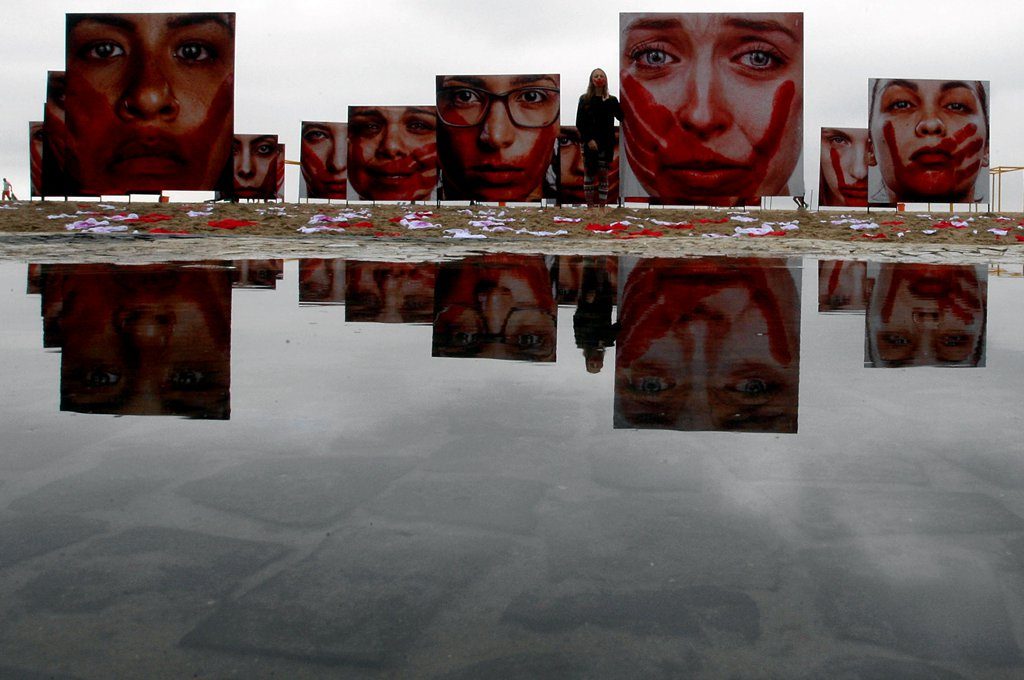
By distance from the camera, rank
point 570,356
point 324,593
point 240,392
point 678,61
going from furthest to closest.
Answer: point 678,61, point 570,356, point 240,392, point 324,593

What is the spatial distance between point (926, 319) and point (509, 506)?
317 centimetres

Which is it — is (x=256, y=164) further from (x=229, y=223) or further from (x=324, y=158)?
(x=229, y=223)

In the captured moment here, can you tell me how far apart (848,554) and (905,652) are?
286mm

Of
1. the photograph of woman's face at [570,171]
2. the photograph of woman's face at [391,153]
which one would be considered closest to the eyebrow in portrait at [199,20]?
the photograph of woman's face at [391,153]

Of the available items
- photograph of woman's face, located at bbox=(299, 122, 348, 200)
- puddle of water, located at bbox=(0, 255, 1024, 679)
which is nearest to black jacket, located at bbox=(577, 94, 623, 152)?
puddle of water, located at bbox=(0, 255, 1024, 679)

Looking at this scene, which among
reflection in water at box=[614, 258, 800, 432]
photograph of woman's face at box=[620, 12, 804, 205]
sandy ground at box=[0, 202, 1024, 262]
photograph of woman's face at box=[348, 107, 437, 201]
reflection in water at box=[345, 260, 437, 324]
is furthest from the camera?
photograph of woman's face at box=[348, 107, 437, 201]

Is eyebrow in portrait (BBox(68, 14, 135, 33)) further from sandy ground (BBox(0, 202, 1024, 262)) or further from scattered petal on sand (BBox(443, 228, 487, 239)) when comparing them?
scattered petal on sand (BBox(443, 228, 487, 239))

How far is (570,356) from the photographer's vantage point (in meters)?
3.15

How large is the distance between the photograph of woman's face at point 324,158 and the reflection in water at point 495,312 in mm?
22552

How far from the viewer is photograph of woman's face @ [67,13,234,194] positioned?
13812 millimetres

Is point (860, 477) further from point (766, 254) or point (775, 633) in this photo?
point (766, 254)

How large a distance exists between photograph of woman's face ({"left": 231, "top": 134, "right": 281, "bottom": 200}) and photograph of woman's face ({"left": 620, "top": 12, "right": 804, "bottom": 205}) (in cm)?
1883

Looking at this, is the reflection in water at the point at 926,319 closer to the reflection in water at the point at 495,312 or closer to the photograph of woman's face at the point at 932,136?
the reflection in water at the point at 495,312

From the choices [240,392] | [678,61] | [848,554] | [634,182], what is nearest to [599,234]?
[634,182]
